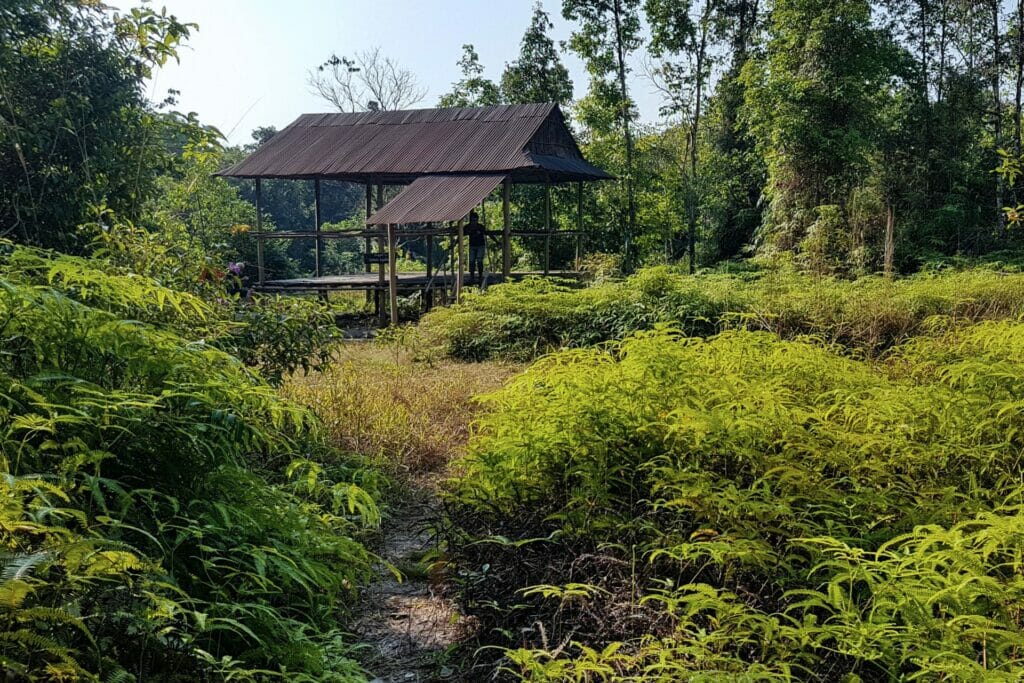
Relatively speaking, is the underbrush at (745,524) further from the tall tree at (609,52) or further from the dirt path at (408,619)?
the tall tree at (609,52)

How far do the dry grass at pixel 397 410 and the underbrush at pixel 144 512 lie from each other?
229 centimetres

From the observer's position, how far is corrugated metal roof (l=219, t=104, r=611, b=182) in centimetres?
1600

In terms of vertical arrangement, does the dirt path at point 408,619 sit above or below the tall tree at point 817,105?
below

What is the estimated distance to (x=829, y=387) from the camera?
4324 millimetres

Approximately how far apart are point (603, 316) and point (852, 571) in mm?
7527

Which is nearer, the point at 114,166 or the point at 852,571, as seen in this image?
the point at 852,571

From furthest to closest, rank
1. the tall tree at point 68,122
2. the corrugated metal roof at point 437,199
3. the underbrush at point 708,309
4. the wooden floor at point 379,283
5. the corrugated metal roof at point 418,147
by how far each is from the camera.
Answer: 1. the corrugated metal roof at point 418,147
2. the wooden floor at point 379,283
3. the corrugated metal roof at point 437,199
4. the underbrush at point 708,309
5. the tall tree at point 68,122

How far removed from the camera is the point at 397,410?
6.01 m

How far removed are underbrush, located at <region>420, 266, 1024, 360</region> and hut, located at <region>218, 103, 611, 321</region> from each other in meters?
3.86

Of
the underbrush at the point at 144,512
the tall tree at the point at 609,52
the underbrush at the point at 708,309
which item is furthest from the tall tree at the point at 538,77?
the underbrush at the point at 144,512

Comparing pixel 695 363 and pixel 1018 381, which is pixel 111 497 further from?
pixel 1018 381

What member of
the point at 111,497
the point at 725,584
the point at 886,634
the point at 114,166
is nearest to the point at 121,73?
the point at 114,166

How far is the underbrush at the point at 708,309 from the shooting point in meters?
8.55

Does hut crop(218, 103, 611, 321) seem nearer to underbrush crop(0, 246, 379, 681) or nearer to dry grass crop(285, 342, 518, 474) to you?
dry grass crop(285, 342, 518, 474)
